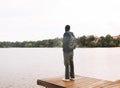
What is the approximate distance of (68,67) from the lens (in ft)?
29.6

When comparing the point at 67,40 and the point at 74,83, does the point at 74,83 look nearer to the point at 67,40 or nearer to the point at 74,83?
the point at 74,83

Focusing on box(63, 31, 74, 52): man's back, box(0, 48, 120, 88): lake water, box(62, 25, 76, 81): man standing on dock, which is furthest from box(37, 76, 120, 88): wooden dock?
box(0, 48, 120, 88): lake water

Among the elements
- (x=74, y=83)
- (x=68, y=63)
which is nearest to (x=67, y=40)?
(x=68, y=63)

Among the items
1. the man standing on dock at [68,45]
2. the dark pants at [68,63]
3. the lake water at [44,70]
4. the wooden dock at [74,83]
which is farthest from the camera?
the lake water at [44,70]

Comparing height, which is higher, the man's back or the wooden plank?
the man's back

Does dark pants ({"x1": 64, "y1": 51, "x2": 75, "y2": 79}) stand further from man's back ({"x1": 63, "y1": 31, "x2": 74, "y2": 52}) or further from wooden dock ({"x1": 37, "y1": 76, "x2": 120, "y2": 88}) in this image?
wooden dock ({"x1": 37, "y1": 76, "x2": 120, "y2": 88})

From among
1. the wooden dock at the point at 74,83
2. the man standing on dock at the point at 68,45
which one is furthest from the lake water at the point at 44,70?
the man standing on dock at the point at 68,45

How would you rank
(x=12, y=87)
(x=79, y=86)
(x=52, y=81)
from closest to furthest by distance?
(x=79, y=86), (x=52, y=81), (x=12, y=87)

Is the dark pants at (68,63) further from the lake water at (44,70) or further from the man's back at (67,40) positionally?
the lake water at (44,70)

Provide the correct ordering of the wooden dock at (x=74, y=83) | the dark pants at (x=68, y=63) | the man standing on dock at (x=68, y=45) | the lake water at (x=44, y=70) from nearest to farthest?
the wooden dock at (x=74, y=83), the man standing on dock at (x=68, y=45), the dark pants at (x=68, y=63), the lake water at (x=44, y=70)

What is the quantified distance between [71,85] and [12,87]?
8.87 metres

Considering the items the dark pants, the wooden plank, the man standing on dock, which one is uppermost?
the man standing on dock

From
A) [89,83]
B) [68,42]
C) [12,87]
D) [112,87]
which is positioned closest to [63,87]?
[89,83]

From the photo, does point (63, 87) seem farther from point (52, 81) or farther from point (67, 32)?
point (67, 32)
